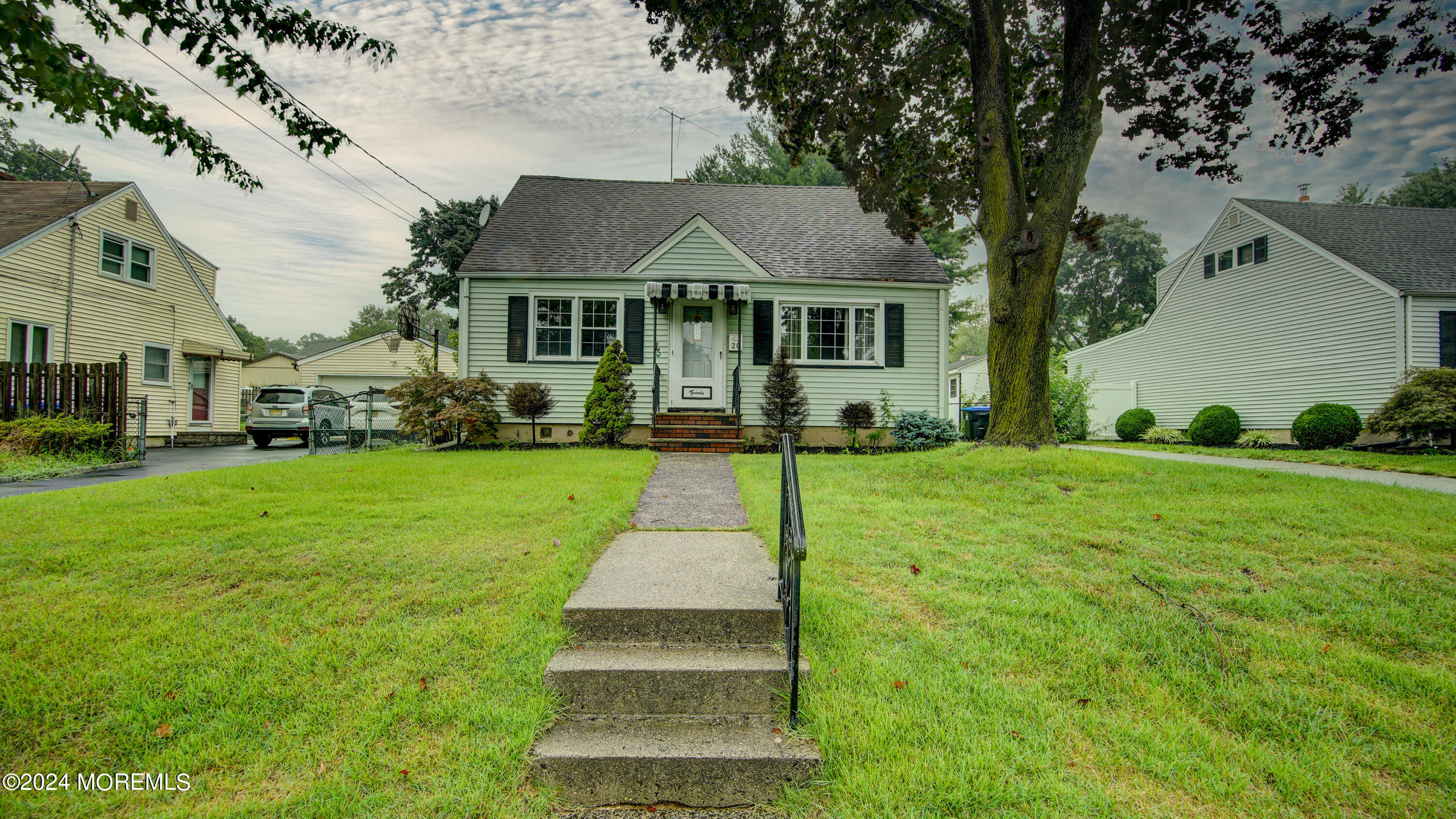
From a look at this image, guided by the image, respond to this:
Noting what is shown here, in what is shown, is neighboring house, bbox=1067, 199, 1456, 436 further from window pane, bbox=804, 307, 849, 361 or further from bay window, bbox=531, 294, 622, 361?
bay window, bbox=531, 294, 622, 361

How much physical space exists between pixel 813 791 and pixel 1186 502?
18.7ft

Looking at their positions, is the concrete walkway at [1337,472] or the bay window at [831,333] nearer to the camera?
the concrete walkway at [1337,472]

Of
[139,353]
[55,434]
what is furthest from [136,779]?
[139,353]

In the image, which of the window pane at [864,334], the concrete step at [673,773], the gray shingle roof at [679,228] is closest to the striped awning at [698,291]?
the gray shingle roof at [679,228]

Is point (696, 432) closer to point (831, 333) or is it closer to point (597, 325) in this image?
point (597, 325)

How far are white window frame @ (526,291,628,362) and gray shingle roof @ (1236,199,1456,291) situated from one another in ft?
54.6

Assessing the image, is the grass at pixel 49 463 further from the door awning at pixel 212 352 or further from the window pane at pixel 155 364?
the door awning at pixel 212 352

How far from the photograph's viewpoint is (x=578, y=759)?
2.26m

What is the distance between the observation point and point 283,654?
288cm

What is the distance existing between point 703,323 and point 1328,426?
14.1 meters

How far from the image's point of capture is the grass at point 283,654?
219 centimetres

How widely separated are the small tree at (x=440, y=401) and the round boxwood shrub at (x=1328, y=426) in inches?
704

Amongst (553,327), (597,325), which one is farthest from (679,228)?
(553,327)

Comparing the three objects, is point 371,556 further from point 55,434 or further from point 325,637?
point 55,434
